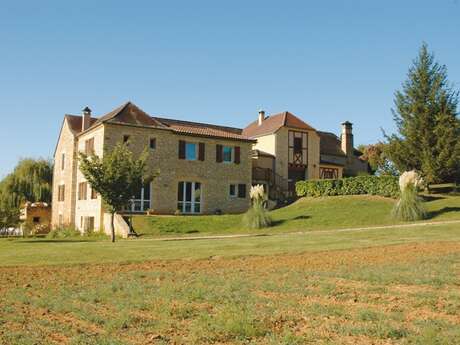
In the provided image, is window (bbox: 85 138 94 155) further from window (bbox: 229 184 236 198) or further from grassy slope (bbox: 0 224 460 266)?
grassy slope (bbox: 0 224 460 266)

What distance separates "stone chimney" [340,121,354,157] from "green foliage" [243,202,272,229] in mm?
24833


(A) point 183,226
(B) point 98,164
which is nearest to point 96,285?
(B) point 98,164

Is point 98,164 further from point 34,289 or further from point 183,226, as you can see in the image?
point 34,289

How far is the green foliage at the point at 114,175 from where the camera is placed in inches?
891

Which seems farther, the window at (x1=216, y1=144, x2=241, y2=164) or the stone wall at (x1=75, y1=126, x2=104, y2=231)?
the window at (x1=216, y1=144, x2=241, y2=164)

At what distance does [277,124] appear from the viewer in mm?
43156

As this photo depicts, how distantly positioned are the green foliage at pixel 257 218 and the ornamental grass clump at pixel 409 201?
6.58 meters

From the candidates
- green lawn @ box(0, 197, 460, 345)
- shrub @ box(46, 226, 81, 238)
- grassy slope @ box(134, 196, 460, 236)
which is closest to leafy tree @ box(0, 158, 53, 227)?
shrub @ box(46, 226, 81, 238)

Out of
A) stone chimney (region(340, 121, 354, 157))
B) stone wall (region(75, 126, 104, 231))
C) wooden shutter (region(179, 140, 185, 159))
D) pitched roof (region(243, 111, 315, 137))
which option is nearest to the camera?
stone wall (region(75, 126, 104, 231))

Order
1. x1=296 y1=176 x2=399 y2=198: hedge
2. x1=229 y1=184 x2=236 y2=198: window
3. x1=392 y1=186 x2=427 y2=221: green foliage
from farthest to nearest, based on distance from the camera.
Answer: x1=229 y1=184 x2=236 y2=198: window → x1=296 y1=176 x2=399 y2=198: hedge → x1=392 y1=186 x2=427 y2=221: green foliage

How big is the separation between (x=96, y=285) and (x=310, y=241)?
377 inches

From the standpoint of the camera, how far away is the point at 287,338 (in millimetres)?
5848

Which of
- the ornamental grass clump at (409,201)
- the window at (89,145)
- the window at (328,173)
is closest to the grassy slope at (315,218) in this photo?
the ornamental grass clump at (409,201)

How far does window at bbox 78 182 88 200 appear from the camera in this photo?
3486 centimetres
